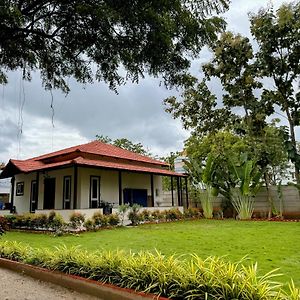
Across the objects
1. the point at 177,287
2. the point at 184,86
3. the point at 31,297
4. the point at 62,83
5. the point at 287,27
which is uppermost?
the point at 287,27

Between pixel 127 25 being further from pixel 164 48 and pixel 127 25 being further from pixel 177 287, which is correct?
pixel 177 287

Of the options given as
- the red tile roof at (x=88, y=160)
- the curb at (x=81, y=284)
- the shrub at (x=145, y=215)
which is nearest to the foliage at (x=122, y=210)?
the shrub at (x=145, y=215)

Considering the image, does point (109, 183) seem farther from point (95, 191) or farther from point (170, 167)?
point (170, 167)

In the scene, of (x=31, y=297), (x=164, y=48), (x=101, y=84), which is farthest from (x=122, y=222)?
(x=164, y=48)

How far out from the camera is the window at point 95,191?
19367 millimetres

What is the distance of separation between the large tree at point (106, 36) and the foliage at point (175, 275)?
8.78 feet

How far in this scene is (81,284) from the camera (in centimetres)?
534

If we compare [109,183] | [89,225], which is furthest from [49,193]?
[89,225]

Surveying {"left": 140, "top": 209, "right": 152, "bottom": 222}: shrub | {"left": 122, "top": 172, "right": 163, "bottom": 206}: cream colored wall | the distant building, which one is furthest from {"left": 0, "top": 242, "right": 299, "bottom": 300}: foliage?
the distant building

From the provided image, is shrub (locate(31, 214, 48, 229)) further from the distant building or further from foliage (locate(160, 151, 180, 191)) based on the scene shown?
the distant building

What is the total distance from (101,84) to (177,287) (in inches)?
127

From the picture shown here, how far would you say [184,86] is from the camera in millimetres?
4691

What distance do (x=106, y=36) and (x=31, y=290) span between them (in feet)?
14.7

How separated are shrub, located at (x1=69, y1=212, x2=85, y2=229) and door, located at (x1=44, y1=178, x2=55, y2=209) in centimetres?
686
